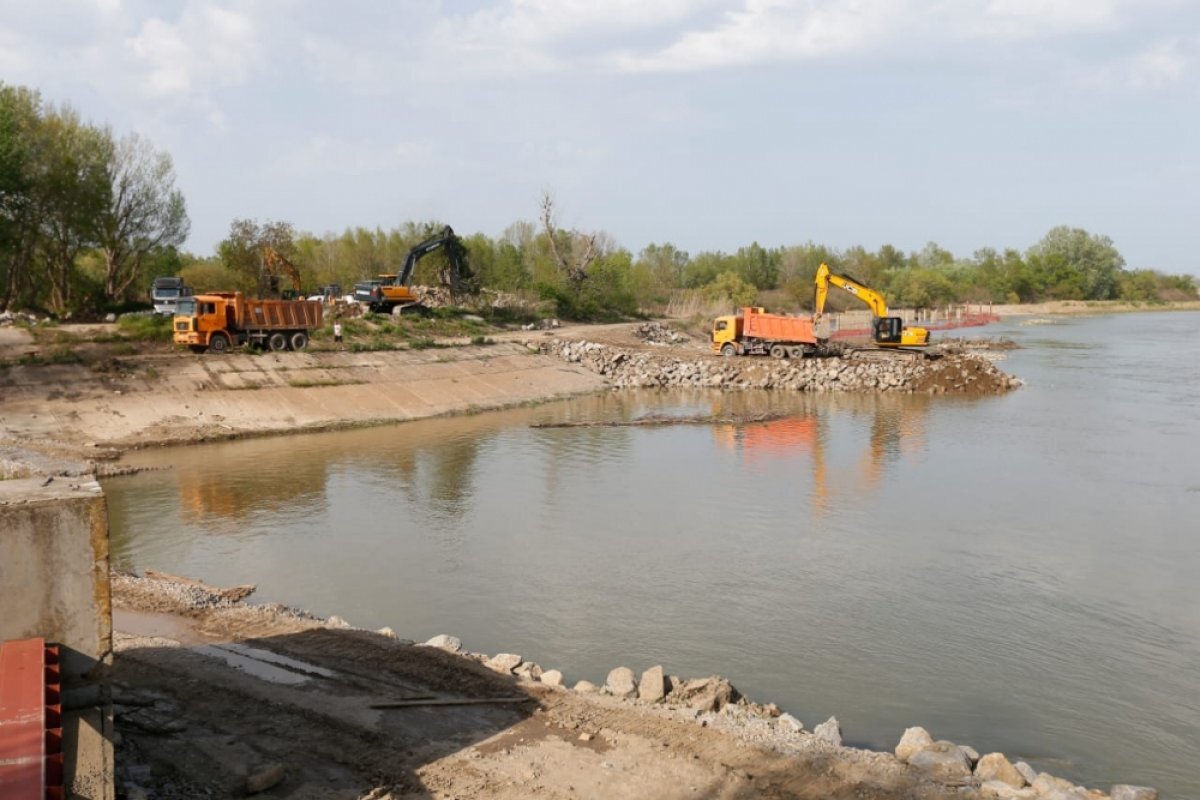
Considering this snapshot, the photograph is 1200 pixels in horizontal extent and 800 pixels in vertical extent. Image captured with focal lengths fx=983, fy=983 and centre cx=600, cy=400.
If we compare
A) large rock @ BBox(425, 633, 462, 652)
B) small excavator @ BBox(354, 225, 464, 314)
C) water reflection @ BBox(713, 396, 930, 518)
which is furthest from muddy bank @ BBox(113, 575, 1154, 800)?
small excavator @ BBox(354, 225, 464, 314)

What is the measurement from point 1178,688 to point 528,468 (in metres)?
16.9

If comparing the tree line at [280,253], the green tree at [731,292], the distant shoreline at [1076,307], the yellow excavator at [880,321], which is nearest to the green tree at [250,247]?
the tree line at [280,253]

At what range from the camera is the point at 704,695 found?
10.3 m

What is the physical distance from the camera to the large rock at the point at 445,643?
12234 millimetres

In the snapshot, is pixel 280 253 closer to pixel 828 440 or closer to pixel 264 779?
pixel 828 440

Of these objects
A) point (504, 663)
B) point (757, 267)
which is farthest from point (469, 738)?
point (757, 267)

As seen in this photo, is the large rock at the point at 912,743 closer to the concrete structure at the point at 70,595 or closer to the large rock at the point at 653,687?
the large rock at the point at 653,687

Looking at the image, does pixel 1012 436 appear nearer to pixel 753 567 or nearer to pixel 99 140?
pixel 753 567

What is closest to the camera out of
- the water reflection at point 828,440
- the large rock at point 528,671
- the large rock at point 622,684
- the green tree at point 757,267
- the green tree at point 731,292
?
the large rock at point 622,684

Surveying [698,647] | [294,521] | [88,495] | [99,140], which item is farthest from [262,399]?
[88,495]

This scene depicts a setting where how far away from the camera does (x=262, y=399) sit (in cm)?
3338

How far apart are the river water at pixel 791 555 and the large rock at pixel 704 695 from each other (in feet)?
4.26

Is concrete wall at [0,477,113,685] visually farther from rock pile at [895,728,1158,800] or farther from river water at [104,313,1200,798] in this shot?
rock pile at [895,728,1158,800]

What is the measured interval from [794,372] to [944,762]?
36822mm
